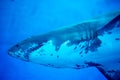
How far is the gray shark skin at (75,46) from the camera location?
2930mm

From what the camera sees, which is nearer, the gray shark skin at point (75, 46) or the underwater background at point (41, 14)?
the gray shark skin at point (75, 46)

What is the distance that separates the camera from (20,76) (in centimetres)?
2347

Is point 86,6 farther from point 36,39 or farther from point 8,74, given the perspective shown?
point 8,74

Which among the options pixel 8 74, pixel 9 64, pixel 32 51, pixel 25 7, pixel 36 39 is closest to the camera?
pixel 32 51

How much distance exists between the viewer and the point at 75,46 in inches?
118

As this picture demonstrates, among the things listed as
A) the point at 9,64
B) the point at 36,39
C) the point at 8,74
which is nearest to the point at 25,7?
the point at 36,39

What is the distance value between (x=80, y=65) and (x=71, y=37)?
60 centimetres

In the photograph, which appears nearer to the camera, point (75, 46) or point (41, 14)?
point (75, 46)

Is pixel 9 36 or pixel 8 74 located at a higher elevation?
pixel 8 74

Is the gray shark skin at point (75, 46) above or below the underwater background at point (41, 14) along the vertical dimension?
below

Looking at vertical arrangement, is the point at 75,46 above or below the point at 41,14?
below

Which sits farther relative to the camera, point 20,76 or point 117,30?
point 20,76

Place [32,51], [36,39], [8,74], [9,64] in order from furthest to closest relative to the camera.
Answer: [8,74] < [9,64] < [36,39] < [32,51]

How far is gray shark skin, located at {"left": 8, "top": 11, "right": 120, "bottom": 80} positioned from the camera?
2.93m
